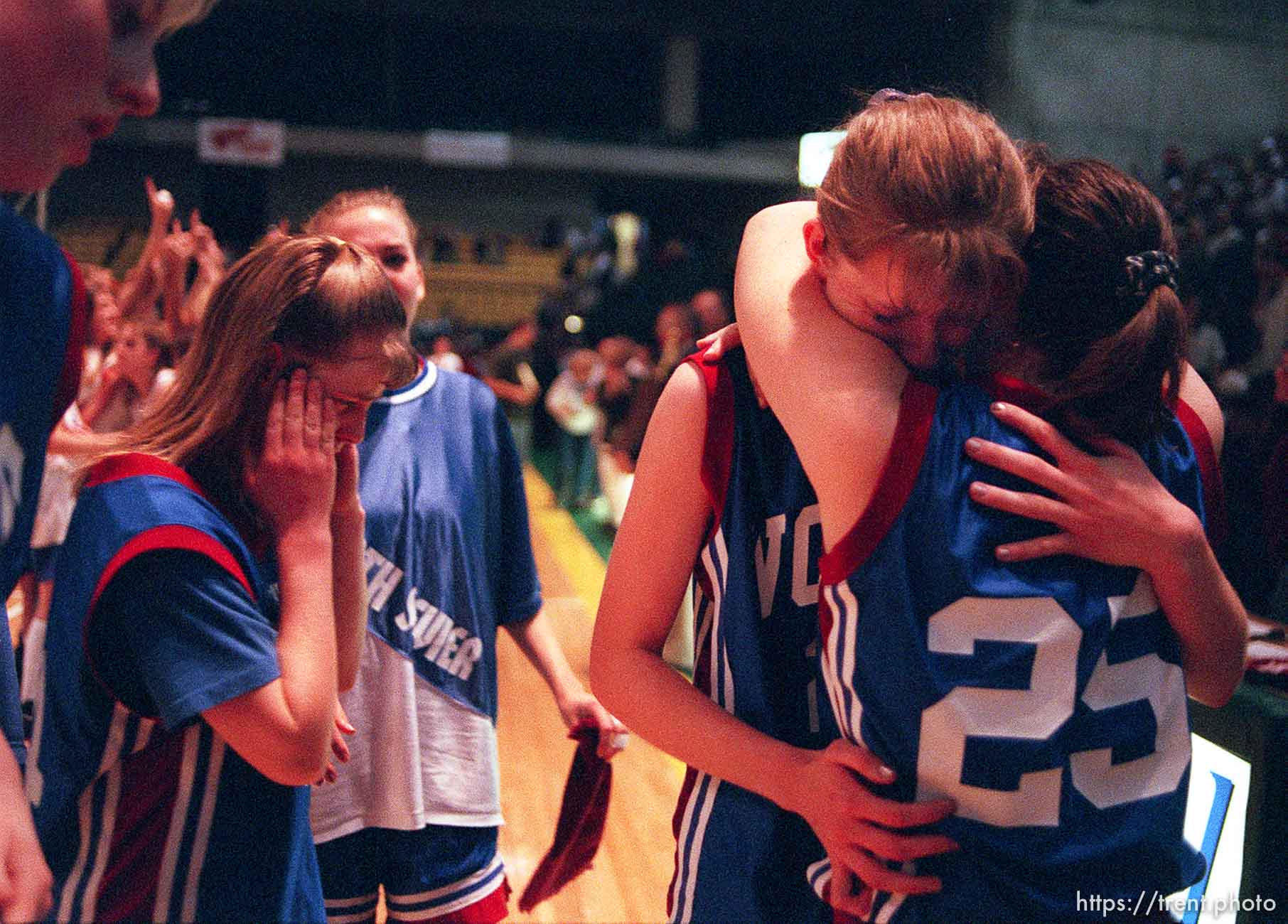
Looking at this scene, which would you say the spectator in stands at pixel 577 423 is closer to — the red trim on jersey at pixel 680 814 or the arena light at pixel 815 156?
the arena light at pixel 815 156

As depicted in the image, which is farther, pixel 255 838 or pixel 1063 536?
pixel 255 838

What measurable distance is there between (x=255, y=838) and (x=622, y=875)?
8.04ft

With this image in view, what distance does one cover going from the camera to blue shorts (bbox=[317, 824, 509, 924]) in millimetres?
1692

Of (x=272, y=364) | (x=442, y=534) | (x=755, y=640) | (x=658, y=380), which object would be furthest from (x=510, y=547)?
(x=658, y=380)

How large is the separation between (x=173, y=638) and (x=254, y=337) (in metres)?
0.37

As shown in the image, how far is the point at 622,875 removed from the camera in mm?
3312

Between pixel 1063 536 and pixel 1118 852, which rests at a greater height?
pixel 1063 536

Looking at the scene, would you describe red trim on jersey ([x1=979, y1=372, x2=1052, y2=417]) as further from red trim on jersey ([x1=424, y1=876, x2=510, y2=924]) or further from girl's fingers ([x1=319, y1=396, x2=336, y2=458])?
red trim on jersey ([x1=424, y1=876, x2=510, y2=924])

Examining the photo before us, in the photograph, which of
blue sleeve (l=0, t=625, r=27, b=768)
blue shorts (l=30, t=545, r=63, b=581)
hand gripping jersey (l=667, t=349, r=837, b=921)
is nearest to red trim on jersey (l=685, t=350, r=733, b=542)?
hand gripping jersey (l=667, t=349, r=837, b=921)

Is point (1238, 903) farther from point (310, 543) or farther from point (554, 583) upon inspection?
point (554, 583)

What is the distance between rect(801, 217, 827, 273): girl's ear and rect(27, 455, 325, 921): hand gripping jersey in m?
0.60

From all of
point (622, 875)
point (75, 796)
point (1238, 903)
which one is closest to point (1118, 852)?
point (75, 796)

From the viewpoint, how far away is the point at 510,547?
6.40ft

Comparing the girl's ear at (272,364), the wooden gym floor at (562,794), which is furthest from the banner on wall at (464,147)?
the girl's ear at (272,364)
